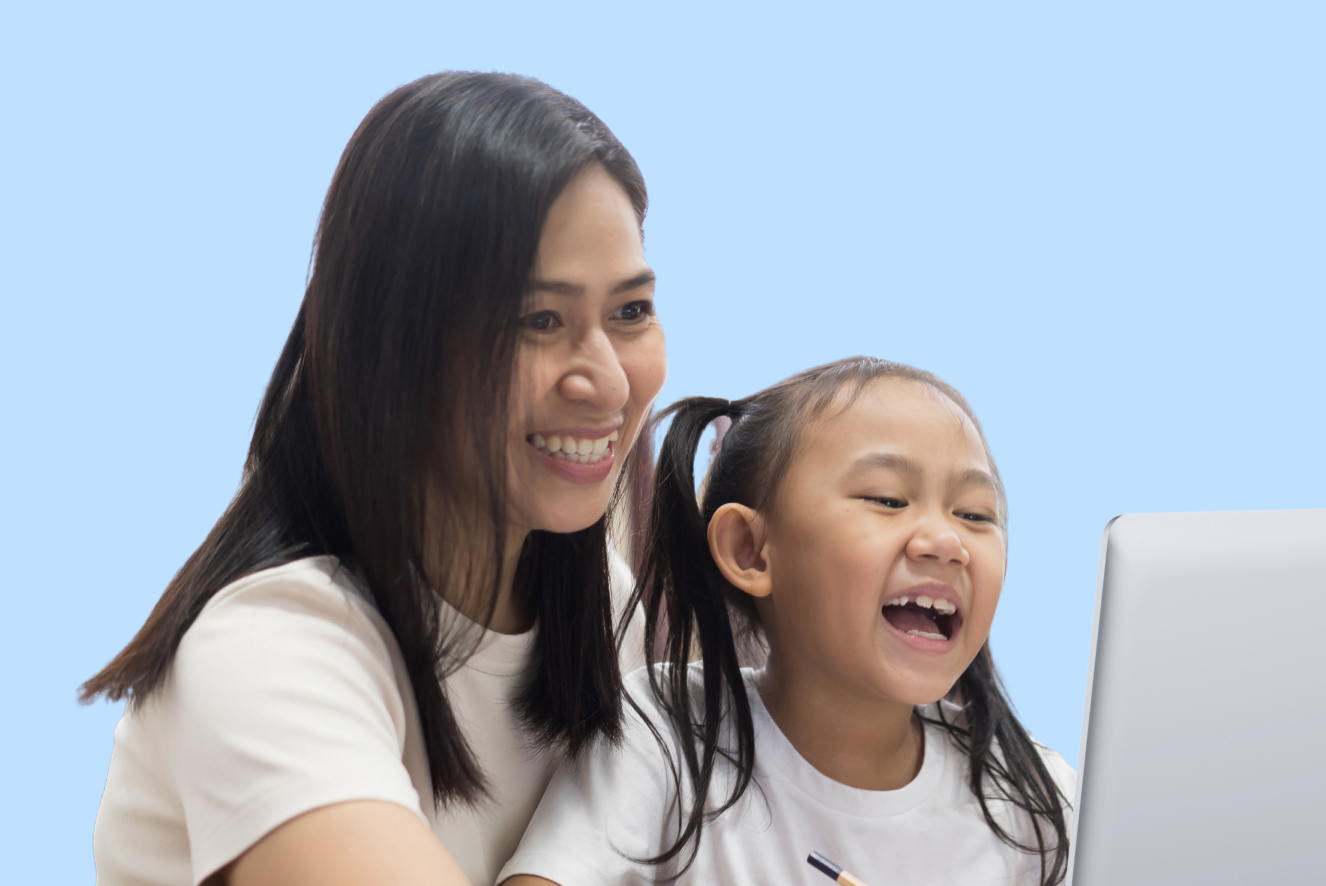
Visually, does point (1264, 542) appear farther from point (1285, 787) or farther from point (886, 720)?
point (886, 720)

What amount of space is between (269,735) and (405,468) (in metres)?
0.23

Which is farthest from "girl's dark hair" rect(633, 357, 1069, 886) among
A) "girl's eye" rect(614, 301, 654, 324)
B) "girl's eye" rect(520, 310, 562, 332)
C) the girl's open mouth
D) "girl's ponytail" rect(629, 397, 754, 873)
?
"girl's eye" rect(520, 310, 562, 332)

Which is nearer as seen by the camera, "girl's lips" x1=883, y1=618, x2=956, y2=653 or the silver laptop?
the silver laptop

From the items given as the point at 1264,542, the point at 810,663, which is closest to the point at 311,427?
the point at 810,663

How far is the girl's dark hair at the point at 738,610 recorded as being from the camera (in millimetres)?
1165

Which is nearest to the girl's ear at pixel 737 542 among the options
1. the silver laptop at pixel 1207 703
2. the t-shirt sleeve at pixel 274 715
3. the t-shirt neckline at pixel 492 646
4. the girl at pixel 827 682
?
the girl at pixel 827 682

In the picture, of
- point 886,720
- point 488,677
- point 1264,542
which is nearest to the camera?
point 1264,542

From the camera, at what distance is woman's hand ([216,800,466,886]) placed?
0.71 metres

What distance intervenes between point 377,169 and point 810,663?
636mm

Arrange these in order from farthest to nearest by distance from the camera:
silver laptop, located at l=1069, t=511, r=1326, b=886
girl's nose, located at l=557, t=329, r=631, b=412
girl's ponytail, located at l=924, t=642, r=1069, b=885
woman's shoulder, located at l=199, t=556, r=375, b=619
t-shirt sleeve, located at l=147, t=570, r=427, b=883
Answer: girl's ponytail, located at l=924, t=642, r=1069, b=885 < girl's nose, located at l=557, t=329, r=631, b=412 < woman's shoulder, located at l=199, t=556, r=375, b=619 < t-shirt sleeve, located at l=147, t=570, r=427, b=883 < silver laptop, located at l=1069, t=511, r=1326, b=886

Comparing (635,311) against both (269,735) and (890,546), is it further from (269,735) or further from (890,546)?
(269,735)

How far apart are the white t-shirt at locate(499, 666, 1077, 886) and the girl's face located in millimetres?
111

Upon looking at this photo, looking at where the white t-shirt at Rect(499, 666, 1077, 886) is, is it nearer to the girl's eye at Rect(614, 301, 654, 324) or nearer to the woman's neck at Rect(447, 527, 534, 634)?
the woman's neck at Rect(447, 527, 534, 634)

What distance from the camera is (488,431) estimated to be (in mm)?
907
